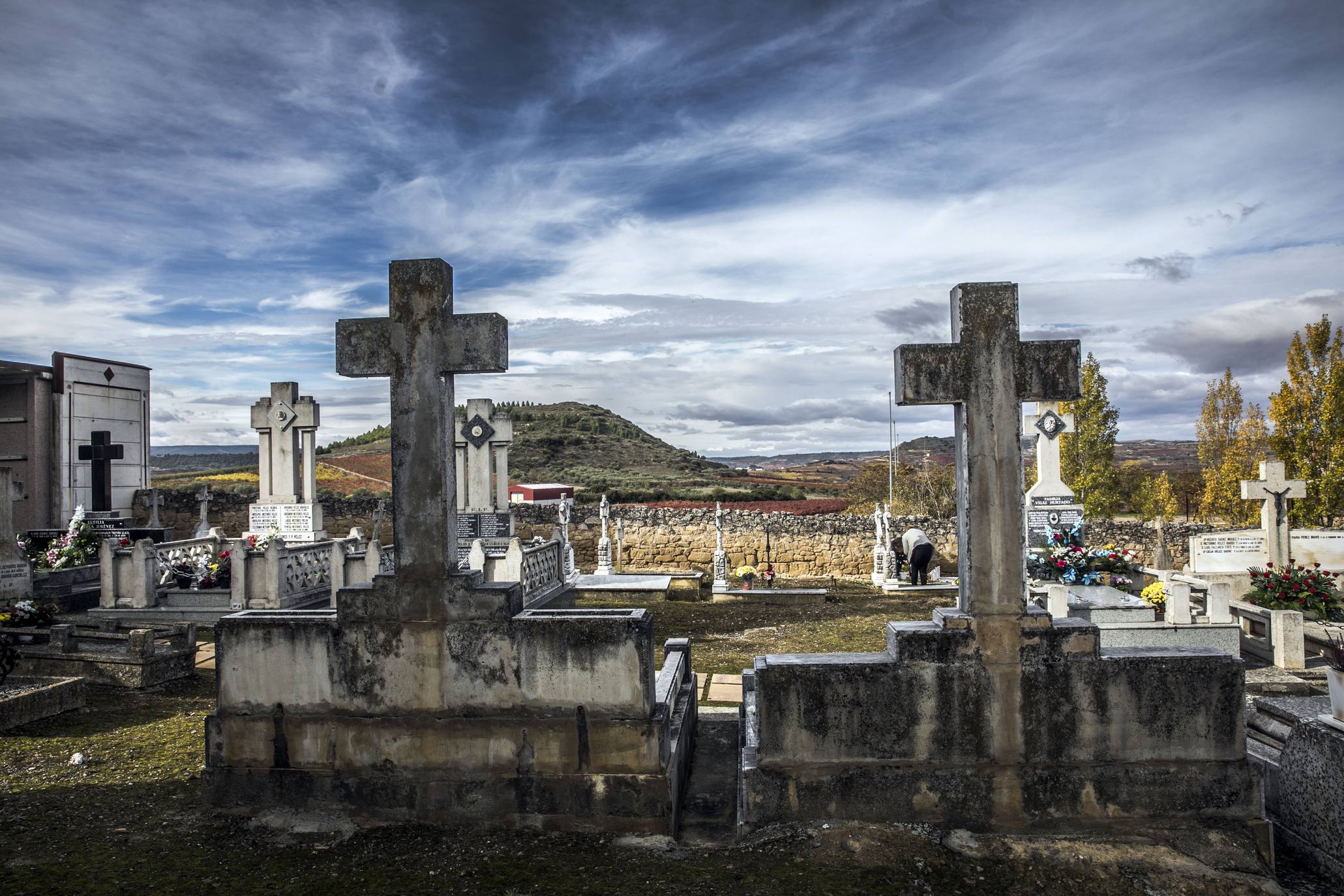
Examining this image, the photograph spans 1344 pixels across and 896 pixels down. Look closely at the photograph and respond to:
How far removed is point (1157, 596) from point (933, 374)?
24.4 ft

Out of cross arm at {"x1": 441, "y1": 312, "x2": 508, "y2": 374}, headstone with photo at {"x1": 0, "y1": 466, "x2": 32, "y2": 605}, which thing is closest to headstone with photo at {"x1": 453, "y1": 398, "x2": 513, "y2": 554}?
headstone with photo at {"x1": 0, "y1": 466, "x2": 32, "y2": 605}

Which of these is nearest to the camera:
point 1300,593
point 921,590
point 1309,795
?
point 1309,795

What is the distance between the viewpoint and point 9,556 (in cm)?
1142

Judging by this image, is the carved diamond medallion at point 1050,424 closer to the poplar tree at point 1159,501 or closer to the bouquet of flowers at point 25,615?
the bouquet of flowers at point 25,615

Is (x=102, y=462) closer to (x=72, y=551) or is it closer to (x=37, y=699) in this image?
(x=72, y=551)

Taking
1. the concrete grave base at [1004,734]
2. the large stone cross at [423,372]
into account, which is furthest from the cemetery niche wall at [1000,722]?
the large stone cross at [423,372]

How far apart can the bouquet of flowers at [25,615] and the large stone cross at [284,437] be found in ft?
16.2

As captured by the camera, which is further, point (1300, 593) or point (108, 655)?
point (1300, 593)

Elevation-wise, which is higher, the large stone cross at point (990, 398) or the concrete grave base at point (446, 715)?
the large stone cross at point (990, 398)

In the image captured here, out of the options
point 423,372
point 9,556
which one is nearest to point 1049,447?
point 423,372

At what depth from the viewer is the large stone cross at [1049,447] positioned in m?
14.0

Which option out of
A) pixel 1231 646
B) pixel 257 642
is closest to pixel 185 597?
pixel 257 642

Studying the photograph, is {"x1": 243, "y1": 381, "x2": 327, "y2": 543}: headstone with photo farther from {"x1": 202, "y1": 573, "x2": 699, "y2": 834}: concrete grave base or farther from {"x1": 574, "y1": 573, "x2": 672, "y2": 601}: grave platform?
{"x1": 202, "y1": 573, "x2": 699, "y2": 834}: concrete grave base

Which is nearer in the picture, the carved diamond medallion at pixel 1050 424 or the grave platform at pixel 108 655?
the grave platform at pixel 108 655
